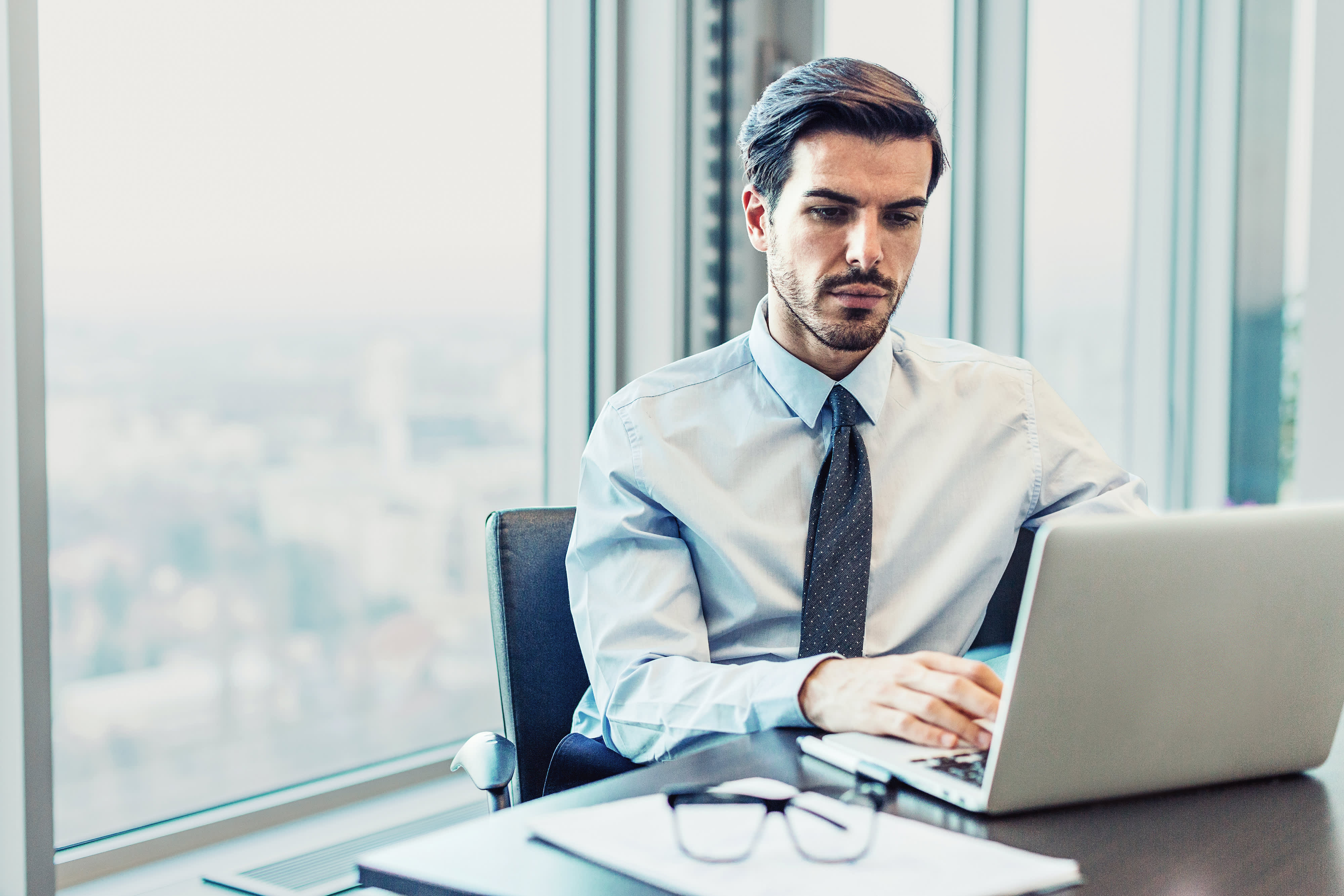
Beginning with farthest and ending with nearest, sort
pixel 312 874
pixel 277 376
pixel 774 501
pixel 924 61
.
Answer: pixel 924 61 < pixel 277 376 < pixel 312 874 < pixel 774 501

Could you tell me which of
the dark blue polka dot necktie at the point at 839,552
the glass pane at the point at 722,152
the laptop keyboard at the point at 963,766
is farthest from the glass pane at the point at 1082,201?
the laptop keyboard at the point at 963,766

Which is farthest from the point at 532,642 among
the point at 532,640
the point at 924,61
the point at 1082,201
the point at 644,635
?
the point at 1082,201

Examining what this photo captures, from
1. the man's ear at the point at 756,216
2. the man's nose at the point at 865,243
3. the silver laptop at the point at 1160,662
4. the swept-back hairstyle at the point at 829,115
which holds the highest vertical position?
the swept-back hairstyle at the point at 829,115

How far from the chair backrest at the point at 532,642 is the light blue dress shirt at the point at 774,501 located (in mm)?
33

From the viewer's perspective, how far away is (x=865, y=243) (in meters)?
1.39

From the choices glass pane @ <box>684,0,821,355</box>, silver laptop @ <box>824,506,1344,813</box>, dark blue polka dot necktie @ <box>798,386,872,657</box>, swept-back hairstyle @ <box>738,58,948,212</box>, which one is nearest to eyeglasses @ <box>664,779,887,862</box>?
silver laptop @ <box>824,506,1344,813</box>

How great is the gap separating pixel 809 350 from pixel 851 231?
0.56 ft

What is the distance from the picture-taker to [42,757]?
4.88 feet

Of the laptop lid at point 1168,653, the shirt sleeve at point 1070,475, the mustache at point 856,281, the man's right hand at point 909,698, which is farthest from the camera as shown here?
the shirt sleeve at point 1070,475

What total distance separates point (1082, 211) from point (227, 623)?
2.86m

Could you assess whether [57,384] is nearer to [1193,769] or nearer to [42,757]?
[42,757]

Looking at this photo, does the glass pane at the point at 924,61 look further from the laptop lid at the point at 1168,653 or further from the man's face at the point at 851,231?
the laptop lid at the point at 1168,653

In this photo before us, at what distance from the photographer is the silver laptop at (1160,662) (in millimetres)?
757

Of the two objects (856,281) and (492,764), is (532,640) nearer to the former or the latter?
(492,764)
